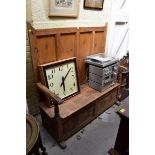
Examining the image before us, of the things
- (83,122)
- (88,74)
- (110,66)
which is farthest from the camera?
(88,74)

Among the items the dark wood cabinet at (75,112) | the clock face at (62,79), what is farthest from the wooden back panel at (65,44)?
the dark wood cabinet at (75,112)

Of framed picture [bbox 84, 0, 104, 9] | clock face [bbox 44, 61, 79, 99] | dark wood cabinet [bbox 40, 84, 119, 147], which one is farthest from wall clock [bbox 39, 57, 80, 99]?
framed picture [bbox 84, 0, 104, 9]

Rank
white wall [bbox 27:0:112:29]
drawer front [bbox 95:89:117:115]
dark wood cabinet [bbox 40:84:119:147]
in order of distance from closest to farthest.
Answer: white wall [bbox 27:0:112:29], dark wood cabinet [bbox 40:84:119:147], drawer front [bbox 95:89:117:115]

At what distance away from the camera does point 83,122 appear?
2074 mm

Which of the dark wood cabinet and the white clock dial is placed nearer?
the dark wood cabinet

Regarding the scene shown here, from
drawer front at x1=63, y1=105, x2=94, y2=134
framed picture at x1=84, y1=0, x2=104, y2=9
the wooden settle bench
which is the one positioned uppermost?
framed picture at x1=84, y1=0, x2=104, y2=9

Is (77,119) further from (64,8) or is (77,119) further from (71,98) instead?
(64,8)

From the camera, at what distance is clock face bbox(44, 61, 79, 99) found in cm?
191

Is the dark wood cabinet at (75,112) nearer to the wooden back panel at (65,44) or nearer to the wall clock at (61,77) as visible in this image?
the wall clock at (61,77)

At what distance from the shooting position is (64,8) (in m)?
1.83

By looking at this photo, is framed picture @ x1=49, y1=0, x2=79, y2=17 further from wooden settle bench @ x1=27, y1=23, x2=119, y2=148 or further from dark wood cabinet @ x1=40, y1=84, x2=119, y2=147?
dark wood cabinet @ x1=40, y1=84, x2=119, y2=147

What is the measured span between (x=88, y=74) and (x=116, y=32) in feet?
3.37
